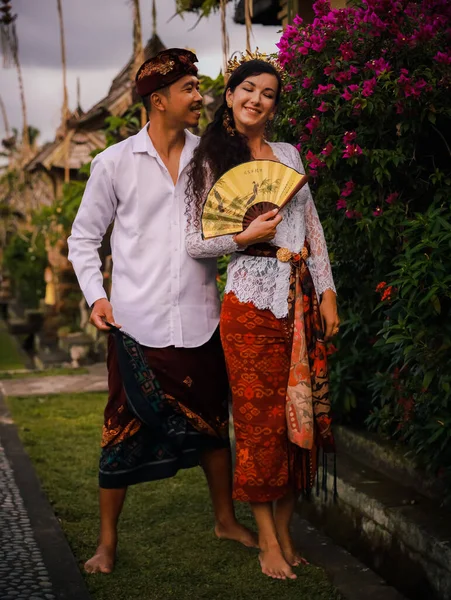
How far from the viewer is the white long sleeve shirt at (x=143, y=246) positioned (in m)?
3.69

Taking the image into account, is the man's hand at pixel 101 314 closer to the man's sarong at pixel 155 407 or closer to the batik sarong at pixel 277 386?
the man's sarong at pixel 155 407

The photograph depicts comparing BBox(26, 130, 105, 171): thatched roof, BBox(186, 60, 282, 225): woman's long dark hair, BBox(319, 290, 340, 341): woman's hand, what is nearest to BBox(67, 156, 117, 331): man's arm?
BBox(186, 60, 282, 225): woman's long dark hair

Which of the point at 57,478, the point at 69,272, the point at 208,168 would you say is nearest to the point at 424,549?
the point at 208,168

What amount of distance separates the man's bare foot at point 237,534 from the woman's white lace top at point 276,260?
121cm

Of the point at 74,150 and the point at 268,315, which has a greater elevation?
the point at 74,150

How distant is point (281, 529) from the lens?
12.7 ft

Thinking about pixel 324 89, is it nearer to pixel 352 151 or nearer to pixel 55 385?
pixel 352 151

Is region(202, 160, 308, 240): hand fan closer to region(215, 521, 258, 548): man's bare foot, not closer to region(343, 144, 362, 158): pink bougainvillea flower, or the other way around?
region(343, 144, 362, 158): pink bougainvillea flower

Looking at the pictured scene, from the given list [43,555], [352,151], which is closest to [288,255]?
[352,151]

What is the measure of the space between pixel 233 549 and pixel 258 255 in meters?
1.45

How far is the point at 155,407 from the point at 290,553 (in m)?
0.92

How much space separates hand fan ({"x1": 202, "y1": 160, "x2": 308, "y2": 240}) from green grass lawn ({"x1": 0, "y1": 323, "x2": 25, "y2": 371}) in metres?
12.1

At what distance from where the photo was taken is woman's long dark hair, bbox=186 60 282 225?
3.55 m

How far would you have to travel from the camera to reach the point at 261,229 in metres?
3.43
